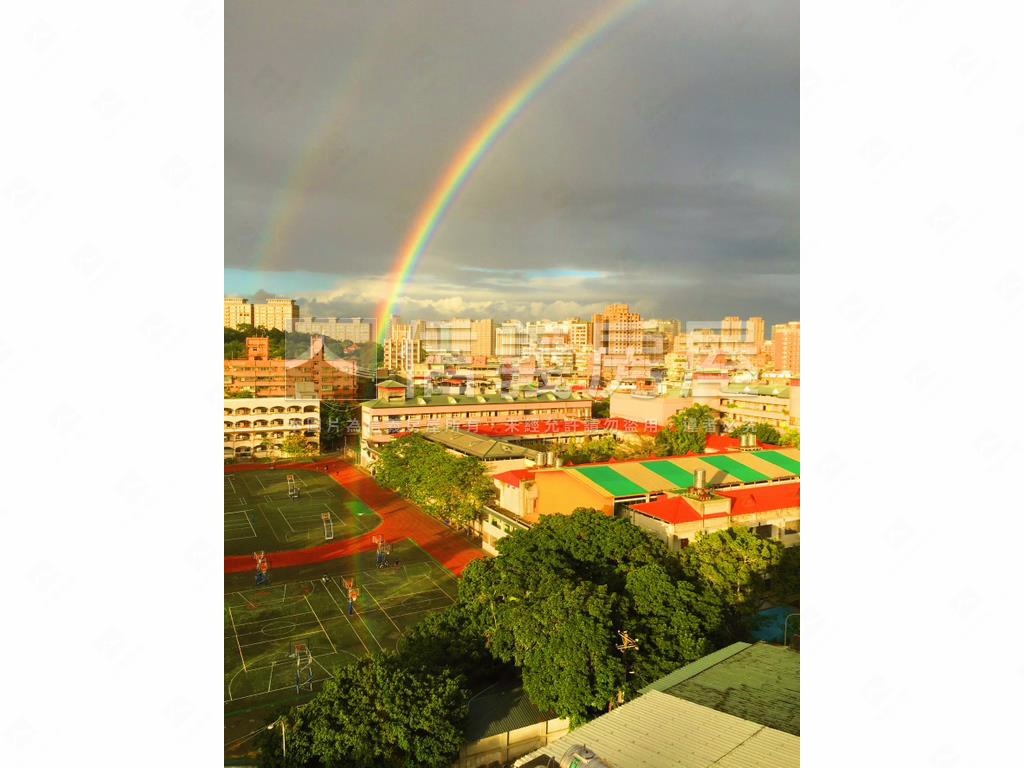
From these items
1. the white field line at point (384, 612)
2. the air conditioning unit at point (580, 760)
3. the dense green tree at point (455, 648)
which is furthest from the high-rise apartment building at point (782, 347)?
the air conditioning unit at point (580, 760)

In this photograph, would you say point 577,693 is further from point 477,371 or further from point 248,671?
point 477,371

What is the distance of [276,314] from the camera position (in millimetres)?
17344

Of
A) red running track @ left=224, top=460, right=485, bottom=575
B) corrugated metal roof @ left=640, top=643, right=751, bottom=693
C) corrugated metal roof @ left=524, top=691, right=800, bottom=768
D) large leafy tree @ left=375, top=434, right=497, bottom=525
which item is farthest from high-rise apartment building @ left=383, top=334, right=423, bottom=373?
corrugated metal roof @ left=524, top=691, right=800, bottom=768

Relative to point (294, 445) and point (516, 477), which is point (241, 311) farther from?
point (516, 477)

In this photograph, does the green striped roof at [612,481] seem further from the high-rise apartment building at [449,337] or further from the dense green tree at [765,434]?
the high-rise apartment building at [449,337]

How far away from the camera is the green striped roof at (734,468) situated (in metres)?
6.90

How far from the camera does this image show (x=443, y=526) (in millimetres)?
7027

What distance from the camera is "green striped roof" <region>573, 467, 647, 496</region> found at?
5.93 meters

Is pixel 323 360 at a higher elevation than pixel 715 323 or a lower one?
lower

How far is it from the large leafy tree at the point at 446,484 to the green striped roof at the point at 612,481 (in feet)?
2.95

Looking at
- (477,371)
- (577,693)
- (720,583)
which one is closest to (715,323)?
(477,371)

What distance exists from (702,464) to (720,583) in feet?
10.00

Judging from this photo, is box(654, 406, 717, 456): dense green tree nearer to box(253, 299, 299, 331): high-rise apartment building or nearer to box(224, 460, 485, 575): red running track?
box(224, 460, 485, 575): red running track

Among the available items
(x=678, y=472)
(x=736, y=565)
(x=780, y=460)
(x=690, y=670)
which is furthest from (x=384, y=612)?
(x=780, y=460)
